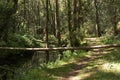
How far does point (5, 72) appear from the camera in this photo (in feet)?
53.9

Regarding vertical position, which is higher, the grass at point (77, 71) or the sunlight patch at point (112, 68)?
the sunlight patch at point (112, 68)

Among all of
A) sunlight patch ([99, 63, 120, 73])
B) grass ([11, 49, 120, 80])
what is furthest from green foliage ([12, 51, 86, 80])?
sunlight patch ([99, 63, 120, 73])

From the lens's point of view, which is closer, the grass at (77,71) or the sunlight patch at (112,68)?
the grass at (77,71)

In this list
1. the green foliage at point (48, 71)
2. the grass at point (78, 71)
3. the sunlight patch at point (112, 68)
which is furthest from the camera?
the green foliage at point (48, 71)

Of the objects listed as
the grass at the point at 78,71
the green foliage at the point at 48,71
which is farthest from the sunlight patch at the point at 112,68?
the green foliage at the point at 48,71

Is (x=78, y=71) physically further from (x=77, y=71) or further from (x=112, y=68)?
(x=112, y=68)

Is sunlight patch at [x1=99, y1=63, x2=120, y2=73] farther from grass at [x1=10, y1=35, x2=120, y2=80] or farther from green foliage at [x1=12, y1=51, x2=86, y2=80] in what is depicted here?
green foliage at [x1=12, y1=51, x2=86, y2=80]

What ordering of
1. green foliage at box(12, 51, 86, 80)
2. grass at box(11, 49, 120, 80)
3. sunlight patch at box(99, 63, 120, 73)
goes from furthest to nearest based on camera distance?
1. green foliage at box(12, 51, 86, 80)
2. sunlight patch at box(99, 63, 120, 73)
3. grass at box(11, 49, 120, 80)

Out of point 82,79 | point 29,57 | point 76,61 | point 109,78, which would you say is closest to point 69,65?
point 76,61

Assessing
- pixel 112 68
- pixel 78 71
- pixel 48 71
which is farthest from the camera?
pixel 48 71

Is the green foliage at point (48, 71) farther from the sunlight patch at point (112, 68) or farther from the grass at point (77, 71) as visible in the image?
the sunlight patch at point (112, 68)

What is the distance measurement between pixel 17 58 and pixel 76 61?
9.61 meters

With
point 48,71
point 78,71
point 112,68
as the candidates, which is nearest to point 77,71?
point 78,71

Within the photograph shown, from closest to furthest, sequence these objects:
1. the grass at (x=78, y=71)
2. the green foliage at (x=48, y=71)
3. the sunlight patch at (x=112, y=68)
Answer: the grass at (x=78, y=71) → the sunlight patch at (x=112, y=68) → the green foliage at (x=48, y=71)
